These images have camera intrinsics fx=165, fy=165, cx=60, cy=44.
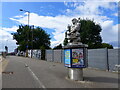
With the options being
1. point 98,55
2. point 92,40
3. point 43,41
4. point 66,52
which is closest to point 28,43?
point 43,41

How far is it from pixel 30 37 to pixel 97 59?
183ft

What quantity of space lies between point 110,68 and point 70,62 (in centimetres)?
592

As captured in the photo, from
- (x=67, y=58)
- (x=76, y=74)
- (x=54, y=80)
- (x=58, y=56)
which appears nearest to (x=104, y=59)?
(x=67, y=58)

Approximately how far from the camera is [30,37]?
69.6 m

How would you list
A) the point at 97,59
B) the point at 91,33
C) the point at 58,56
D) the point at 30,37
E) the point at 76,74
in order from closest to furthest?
the point at 76,74, the point at 97,59, the point at 58,56, the point at 91,33, the point at 30,37

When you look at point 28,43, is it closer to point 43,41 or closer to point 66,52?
point 43,41

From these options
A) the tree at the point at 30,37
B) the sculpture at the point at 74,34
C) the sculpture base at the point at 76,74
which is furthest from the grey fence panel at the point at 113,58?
the tree at the point at 30,37

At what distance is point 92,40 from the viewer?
56.6 m

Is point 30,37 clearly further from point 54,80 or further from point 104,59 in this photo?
point 54,80

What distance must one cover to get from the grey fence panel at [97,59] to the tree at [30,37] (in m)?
50.8

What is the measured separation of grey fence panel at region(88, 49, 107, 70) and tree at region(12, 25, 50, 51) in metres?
50.8

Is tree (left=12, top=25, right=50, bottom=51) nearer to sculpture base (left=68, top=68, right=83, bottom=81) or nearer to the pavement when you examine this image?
the pavement

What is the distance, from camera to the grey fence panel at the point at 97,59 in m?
15.3

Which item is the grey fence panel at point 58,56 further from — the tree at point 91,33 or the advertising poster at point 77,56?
the tree at point 91,33
